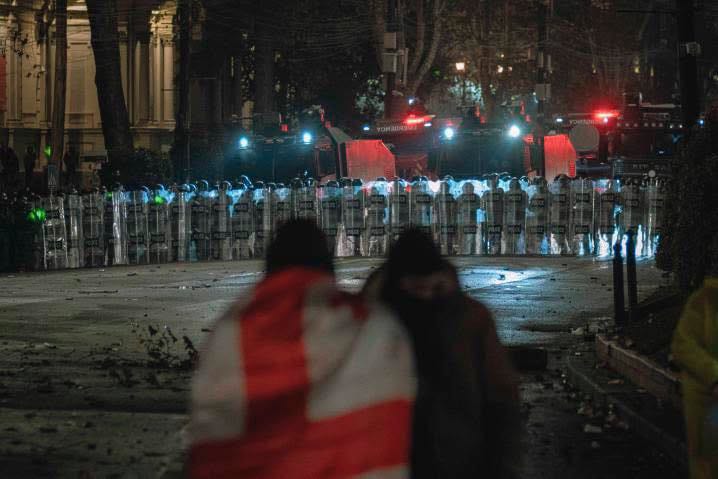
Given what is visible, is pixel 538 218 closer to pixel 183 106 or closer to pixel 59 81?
pixel 183 106

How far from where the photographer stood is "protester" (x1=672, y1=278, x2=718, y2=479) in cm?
578

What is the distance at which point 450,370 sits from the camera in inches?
200

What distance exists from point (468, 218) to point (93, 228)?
758 cm

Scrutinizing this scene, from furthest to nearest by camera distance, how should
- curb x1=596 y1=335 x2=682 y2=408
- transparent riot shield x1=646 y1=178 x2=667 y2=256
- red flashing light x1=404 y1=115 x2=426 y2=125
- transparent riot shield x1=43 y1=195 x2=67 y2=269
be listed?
red flashing light x1=404 y1=115 x2=426 y2=125
transparent riot shield x1=43 y1=195 x2=67 y2=269
transparent riot shield x1=646 y1=178 x2=667 y2=256
curb x1=596 y1=335 x2=682 y2=408

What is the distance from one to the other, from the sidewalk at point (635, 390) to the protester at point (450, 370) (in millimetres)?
4117

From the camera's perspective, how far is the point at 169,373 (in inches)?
507

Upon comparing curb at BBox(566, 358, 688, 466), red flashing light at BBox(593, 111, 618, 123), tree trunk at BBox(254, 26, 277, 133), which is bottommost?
curb at BBox(566, 358, 688, 466)

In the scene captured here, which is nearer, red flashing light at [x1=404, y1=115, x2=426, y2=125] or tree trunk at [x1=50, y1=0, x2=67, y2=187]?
red flashing light at [x1=404, y1=115, x2=426, y2=125]

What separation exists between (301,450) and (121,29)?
54060 mm

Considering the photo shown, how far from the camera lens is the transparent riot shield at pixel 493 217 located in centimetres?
2830

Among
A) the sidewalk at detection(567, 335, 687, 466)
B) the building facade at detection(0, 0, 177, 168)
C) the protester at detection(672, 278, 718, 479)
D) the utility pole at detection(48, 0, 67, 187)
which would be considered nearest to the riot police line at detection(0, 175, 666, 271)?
the utility pole at detection(48, 0, 67, 187)

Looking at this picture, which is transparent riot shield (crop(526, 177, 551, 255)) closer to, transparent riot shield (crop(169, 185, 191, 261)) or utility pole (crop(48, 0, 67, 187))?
transparent riot shield (crop(169, 185, 191, 261))

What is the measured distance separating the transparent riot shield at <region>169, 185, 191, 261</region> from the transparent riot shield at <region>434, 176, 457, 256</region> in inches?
201

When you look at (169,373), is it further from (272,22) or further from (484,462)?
(272,22)
